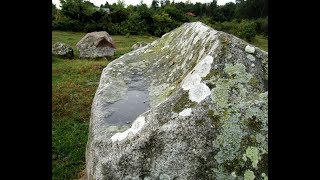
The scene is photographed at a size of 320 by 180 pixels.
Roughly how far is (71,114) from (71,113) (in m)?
0.08

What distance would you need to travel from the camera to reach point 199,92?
409 centimetres

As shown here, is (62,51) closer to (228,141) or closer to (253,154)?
(228,141)

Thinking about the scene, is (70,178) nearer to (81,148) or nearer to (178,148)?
(81,148)

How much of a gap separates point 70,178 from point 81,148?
59.9 inches

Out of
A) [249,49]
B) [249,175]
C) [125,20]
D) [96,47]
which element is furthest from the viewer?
[125,20]

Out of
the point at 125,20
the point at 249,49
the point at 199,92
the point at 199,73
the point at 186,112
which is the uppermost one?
the point at 125,20

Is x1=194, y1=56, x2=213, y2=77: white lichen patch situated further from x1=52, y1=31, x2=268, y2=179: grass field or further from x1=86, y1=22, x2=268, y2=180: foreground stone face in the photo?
x1=52, y1=31, x2=268, y2=179: grass field

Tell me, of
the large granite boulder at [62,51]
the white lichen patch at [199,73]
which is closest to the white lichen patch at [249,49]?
the white lichen patch at [199,73]

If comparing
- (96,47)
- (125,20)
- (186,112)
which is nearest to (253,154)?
(186,112)

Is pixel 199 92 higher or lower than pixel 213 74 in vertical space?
lower

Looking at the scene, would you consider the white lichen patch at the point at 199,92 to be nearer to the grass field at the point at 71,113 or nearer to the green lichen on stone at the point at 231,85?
the green lichen on stone at the point at 231,85

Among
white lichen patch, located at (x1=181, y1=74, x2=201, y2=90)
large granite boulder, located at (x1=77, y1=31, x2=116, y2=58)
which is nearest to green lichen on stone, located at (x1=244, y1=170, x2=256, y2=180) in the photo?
white lichen patch, located at (x1=181, y1=74, x2=201, y2=90)

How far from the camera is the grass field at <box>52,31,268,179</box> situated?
26.4 ft
